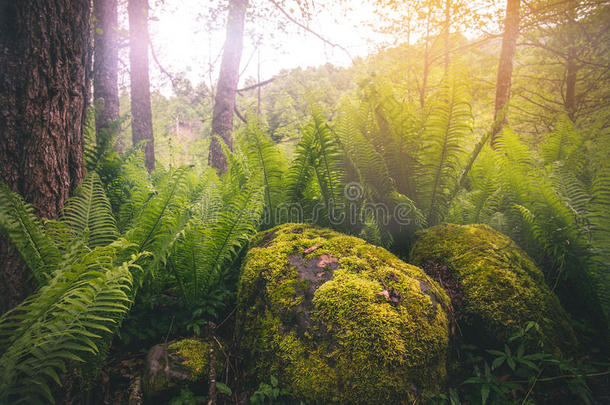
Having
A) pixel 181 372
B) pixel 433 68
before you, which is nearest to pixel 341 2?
pixel 433 68

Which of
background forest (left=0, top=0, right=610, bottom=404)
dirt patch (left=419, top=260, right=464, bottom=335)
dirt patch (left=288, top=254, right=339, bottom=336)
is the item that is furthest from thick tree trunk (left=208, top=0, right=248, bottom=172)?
dirt patch (left=419, top=260, right=464, bottom=335)

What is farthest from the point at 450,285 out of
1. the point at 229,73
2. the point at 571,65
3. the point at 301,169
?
the point at 571,65

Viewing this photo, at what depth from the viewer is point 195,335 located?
1518 mm

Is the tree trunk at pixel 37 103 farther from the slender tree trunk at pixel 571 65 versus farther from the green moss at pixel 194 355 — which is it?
the slender tree trunk at pixel 571 65

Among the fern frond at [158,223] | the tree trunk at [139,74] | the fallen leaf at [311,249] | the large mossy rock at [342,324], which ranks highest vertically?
the tree trunk at [139,74]

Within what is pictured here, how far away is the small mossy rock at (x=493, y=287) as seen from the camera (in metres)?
1.38

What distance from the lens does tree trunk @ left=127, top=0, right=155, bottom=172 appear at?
5680 millimetres

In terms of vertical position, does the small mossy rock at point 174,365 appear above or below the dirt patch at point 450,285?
below

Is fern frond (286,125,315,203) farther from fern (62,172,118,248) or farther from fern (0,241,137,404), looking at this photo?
fern (0,241,137,404)

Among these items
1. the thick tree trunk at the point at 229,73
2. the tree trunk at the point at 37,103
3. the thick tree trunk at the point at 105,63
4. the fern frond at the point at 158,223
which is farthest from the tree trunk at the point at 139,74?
the fern frond at the point at 158,223

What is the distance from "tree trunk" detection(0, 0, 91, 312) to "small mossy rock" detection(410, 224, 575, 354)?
2.27m

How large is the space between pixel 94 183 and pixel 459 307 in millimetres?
2376

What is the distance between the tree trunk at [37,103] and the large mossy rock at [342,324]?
3.79ft

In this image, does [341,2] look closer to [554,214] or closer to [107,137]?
[107,137]
